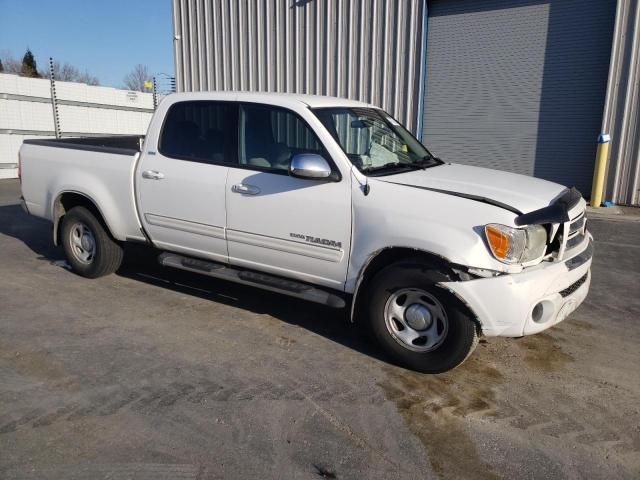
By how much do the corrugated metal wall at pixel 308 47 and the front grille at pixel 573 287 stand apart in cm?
897

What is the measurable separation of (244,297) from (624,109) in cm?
858

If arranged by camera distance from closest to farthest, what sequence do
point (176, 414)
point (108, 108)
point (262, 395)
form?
point (176, 414) < point (262, 395) < point (108, 108)

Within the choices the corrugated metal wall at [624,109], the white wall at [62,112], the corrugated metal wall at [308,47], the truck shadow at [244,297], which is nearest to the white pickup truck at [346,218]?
the truck shadow at [244,297]

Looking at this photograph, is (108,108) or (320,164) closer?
(320,164)

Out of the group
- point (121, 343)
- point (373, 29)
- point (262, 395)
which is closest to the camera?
point (262, 395)

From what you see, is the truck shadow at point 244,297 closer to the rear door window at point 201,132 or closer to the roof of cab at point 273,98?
the rear door window at point 201,132

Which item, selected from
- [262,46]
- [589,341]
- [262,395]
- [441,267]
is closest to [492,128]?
[262,46]

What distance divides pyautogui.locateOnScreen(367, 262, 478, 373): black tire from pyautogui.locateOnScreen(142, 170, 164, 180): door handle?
87.0 inches

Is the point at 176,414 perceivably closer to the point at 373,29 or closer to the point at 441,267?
the point at 441,267

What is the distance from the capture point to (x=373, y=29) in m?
12.4

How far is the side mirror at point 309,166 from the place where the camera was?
12.9ft

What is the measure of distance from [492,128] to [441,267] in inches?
357

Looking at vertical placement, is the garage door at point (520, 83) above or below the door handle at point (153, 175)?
above

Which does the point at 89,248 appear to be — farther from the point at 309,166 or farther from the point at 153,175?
the point at 309,166
